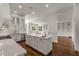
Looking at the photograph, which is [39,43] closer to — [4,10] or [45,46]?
[45,46]

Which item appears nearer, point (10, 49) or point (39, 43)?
point (10, 49)

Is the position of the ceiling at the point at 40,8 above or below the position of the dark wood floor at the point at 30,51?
above

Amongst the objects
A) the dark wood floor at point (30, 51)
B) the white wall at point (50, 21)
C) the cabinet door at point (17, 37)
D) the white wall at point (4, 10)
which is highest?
the white wall at point (4, 10)

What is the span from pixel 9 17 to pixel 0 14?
135 mm

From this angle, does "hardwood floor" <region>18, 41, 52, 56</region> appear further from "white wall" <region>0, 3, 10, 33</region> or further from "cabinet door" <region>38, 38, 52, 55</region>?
"white wall" <region>0, 3, 10, 33</region>

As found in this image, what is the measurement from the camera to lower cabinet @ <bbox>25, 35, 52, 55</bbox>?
4.97 feet

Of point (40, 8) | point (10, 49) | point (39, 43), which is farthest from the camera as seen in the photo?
point (39, 43)

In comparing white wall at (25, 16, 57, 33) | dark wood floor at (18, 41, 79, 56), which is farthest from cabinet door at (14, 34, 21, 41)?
white wall at (25, 16, 57, 33)

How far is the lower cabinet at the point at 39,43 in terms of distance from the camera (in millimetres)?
Answer: 1514

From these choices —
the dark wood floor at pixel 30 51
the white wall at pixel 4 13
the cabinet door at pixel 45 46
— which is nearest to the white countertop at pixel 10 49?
the dark wood floor at pixel 30 51

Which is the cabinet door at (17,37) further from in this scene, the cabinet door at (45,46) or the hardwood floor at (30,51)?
the cabinet door at (45,46)

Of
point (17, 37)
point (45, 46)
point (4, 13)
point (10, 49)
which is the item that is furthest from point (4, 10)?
point (45, 46)

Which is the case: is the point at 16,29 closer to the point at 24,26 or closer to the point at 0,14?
the point at 24,26

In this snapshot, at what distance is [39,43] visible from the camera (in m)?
1.55
